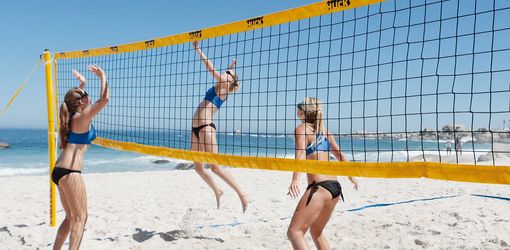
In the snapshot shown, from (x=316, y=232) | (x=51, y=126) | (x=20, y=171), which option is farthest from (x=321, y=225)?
(x=20, y=171)

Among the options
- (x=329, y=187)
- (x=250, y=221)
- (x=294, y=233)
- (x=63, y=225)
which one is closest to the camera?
(x=294, y=233)

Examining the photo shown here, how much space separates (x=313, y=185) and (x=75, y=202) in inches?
70.7

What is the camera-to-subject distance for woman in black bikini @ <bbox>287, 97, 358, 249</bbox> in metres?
3.13

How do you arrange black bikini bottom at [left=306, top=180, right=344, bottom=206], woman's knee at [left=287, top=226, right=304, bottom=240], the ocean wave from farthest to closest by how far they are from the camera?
the ocean wave, black bikini bottom at [left=306, top=180, right=344, bottom=206], woman's knee at [left=287, top=226, right=304, bottom=240]

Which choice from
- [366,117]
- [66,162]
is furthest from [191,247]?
[366,117]

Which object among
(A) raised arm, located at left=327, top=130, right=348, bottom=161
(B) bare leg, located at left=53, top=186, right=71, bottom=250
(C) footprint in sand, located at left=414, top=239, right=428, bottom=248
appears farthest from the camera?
(C) footprint in sand, located at left=414, top=239, right=428, bottom=248

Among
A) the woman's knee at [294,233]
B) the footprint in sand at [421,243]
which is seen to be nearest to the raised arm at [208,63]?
the woman's knee at [294,233]

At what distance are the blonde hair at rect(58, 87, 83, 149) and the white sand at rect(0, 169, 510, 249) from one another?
5.30 ft

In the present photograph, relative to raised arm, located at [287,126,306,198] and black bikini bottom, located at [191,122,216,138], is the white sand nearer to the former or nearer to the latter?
black bikini bottom, located at [191,122,216,138]

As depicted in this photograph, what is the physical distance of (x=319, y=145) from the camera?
3404 millimetres

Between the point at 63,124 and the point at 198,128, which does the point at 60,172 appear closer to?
the point at 63,124

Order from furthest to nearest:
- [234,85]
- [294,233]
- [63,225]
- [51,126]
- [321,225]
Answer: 1. [51,126]
2. [234,85]
3. [63,225]
4. [321,225]
5. [294,233]

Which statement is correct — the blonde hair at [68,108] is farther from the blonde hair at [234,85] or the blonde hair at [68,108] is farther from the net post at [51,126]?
the net post at [51,126]

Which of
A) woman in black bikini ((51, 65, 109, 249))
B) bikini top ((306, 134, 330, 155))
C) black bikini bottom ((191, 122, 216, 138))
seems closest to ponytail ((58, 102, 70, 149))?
woman in black bikini ((51, 65, 109, 249))
